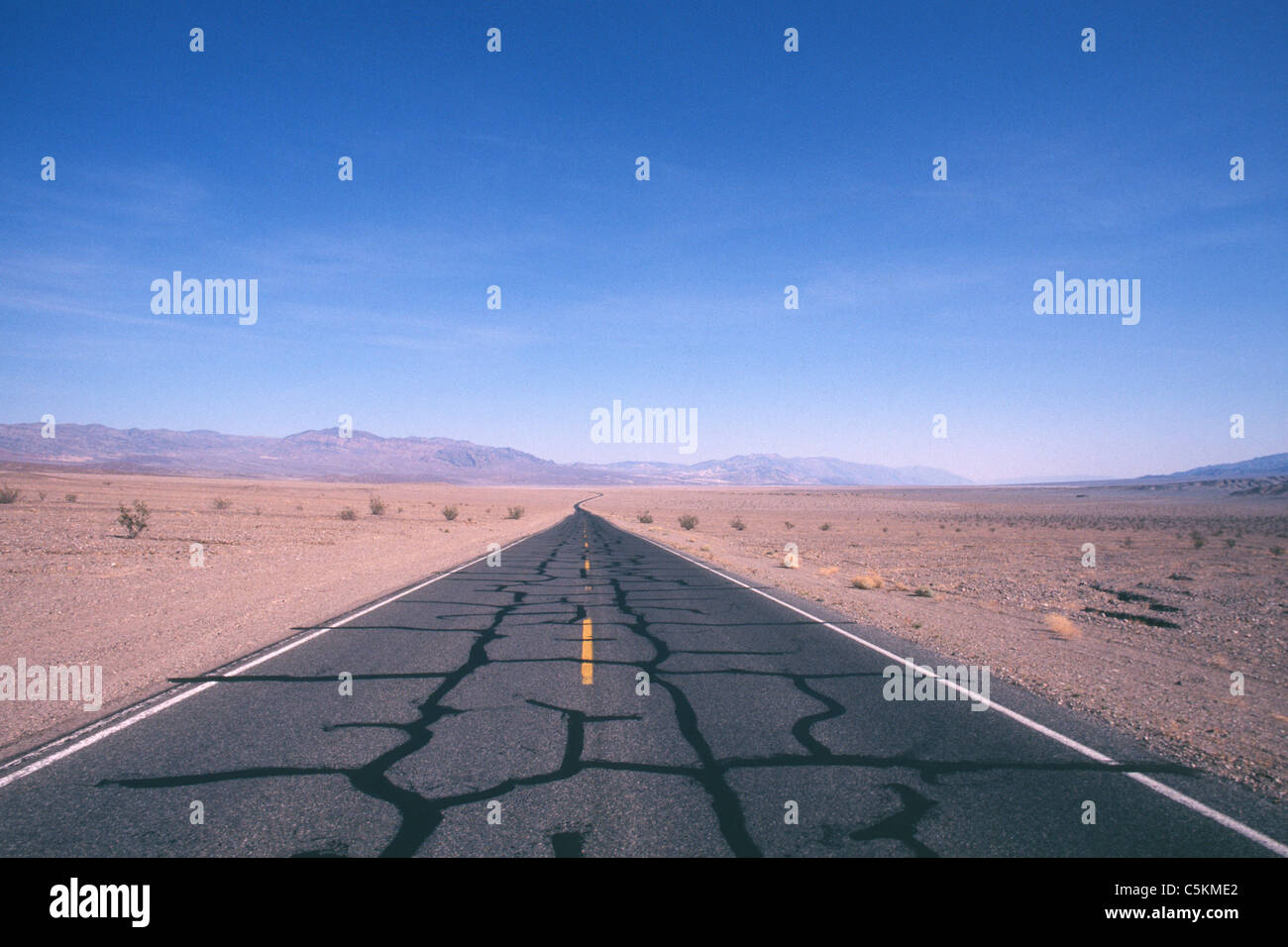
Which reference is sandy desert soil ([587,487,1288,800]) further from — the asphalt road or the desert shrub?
the desert shrub

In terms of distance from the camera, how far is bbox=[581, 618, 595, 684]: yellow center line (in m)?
→ 7.83

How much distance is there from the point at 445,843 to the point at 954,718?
4.72 metres

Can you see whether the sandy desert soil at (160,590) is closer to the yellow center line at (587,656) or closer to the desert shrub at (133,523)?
the desert shrub at (133,523)

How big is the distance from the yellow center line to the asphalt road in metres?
0.08

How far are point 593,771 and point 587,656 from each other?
12.8 ft

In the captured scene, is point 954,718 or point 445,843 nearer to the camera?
point 445,843

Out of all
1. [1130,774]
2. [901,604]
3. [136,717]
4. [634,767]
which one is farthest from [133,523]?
[1130,774]

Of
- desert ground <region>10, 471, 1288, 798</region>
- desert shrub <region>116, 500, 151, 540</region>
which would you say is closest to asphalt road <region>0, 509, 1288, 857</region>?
desert ground <region>10, 471, 1288, 798</region>

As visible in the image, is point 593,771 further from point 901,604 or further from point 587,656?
point 901,604

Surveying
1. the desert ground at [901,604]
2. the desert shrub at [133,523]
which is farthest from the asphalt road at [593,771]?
the desert shrub at [133,523]

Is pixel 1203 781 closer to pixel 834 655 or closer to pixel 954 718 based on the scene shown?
pixel 954 718

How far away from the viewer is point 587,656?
352 inches

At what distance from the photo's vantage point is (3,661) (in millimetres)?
8469
